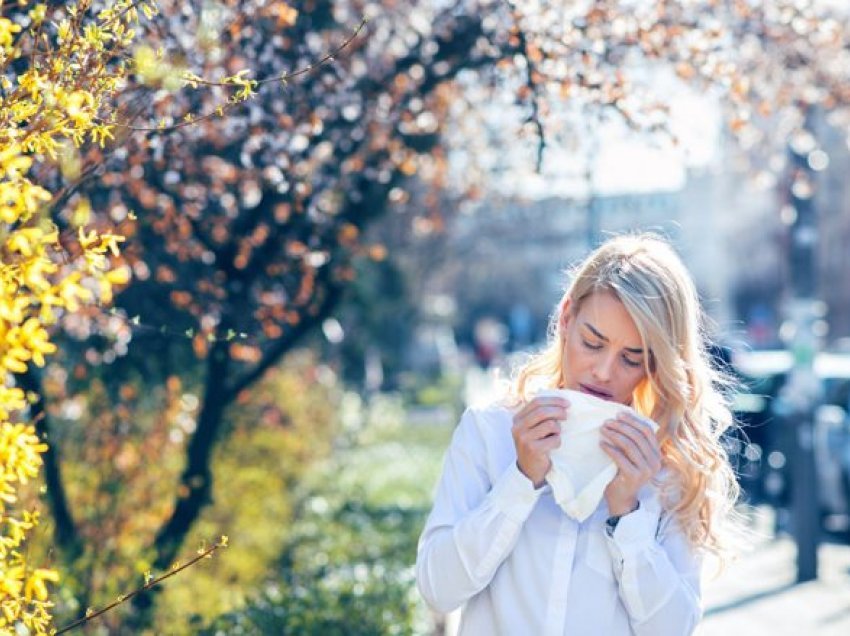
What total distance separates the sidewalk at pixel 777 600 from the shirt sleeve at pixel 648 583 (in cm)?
451

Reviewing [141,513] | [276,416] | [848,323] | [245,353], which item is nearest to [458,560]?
[245,353]

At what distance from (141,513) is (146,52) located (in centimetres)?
501

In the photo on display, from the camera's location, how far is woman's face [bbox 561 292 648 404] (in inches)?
115

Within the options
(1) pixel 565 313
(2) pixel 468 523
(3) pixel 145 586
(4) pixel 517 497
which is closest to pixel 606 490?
(4) pixel 517 497

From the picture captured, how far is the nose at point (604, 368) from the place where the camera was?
2.91 meters

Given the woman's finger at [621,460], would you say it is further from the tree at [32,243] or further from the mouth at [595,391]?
the tree at [32,243]

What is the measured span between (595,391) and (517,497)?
349 mm

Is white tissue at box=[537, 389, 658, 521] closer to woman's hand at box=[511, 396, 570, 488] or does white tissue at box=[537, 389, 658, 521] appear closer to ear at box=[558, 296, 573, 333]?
woman's hand at box=[511, 396, 570, 488]

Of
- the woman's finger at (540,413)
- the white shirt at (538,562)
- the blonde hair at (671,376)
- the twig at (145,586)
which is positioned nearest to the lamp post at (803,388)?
the blonde hair at (671,376)

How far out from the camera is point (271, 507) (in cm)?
1031

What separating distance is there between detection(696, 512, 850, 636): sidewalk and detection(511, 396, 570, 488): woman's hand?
4.71 m

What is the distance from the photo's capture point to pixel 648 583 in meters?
2.75

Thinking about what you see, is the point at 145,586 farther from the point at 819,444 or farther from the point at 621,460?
the point at 819,444

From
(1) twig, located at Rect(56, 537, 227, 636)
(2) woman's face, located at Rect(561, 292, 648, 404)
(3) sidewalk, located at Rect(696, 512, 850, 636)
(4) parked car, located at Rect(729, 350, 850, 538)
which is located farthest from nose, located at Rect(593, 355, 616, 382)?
(4) parked car, located at Rect(729, 350, 850, 538)
